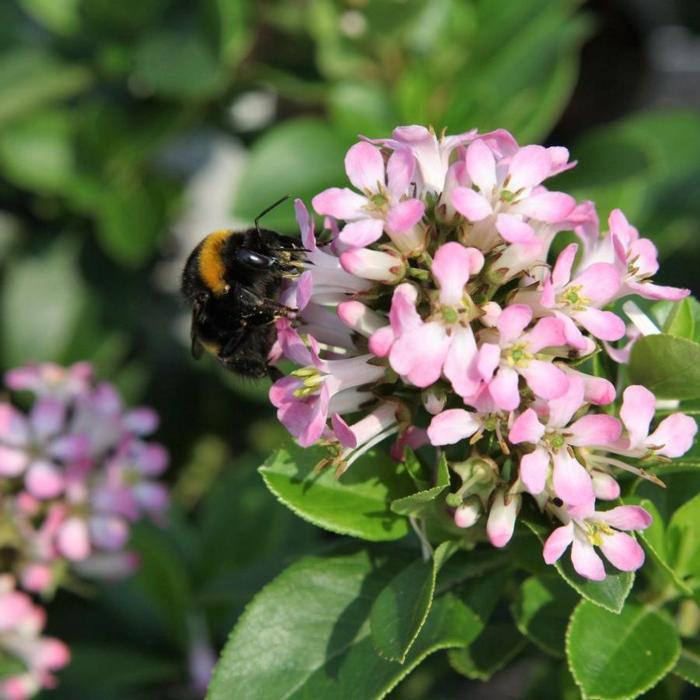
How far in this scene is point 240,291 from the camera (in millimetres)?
1479

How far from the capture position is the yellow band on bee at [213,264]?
1.56 metres

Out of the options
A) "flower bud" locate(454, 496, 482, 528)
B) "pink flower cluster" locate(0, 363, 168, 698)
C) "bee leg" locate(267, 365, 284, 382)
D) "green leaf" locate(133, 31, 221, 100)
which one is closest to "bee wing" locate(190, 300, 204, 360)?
"bee leg" locate(267, 365, 284, 382)

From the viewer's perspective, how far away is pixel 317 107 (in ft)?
11.1

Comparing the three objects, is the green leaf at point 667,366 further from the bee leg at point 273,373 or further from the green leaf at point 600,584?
the bee leg at point 273,373

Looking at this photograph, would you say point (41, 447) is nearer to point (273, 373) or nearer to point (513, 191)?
point (273, 373)

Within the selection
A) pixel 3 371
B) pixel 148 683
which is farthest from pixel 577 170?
pixel 3 371

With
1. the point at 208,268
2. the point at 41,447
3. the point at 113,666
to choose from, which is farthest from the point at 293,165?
the point at 113,666

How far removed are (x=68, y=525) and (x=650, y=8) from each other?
3.81 m

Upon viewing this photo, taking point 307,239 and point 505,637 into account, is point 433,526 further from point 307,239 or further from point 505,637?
point 307,239

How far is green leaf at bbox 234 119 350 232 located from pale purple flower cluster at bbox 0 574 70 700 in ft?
3.25

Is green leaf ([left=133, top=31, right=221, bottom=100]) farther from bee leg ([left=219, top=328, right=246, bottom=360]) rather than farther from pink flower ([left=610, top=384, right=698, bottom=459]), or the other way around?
pink flower ([left=610, top=384, right=698, bottom=459])

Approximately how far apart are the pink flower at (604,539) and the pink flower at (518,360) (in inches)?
6.7

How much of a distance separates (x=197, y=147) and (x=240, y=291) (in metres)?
2.05

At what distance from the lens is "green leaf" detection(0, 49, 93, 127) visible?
9.07ft
